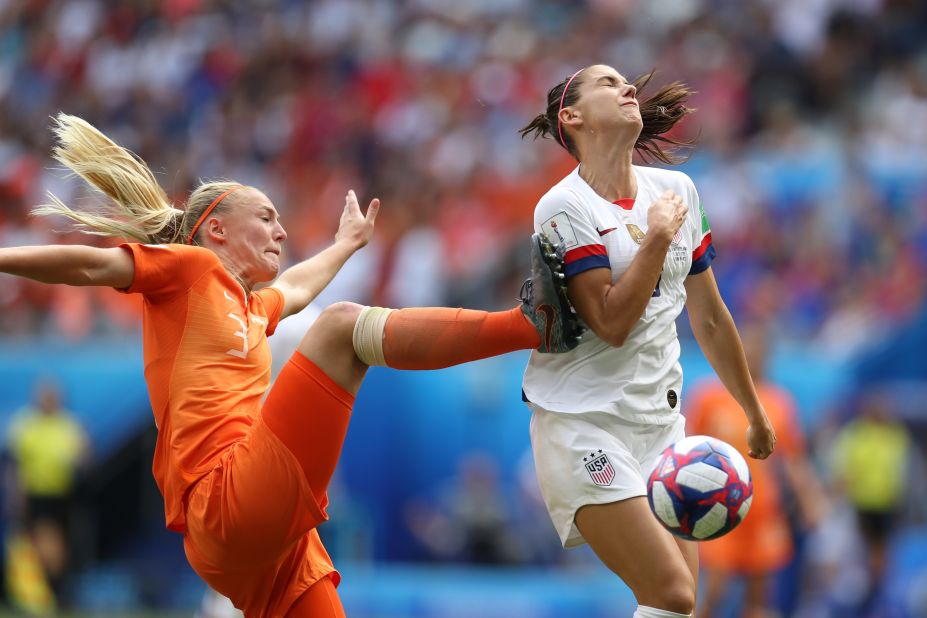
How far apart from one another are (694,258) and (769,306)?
5.91m

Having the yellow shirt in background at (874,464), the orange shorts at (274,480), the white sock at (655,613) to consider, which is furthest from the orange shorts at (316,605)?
the yellow shirt in background at (874,464)

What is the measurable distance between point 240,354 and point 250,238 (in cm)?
47

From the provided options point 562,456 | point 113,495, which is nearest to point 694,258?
point 562,456

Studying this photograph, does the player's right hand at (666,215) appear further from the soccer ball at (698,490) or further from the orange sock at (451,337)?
the soccer ball at (698,490)

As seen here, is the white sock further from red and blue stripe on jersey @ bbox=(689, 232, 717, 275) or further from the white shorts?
red and blue stripe on jersey @ bbox=(689, 232, 717, 275)

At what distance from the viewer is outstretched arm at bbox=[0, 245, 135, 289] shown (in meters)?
3.92

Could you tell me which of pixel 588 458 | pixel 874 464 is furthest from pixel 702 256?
pixel 874 464

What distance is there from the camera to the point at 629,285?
4.27 m

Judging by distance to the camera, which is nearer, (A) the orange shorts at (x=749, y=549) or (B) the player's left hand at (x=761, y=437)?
(B) the player's left hand at (x=761, y=437)

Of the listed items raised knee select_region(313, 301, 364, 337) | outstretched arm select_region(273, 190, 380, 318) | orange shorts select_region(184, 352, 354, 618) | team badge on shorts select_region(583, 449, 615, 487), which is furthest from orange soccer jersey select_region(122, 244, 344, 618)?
team badge on shorts select_region(583, 449, 615, 487)

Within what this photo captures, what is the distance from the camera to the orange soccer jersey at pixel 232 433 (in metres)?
4.27

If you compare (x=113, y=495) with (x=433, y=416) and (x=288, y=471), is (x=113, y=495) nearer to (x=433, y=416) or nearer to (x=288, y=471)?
(x=433, y=416)

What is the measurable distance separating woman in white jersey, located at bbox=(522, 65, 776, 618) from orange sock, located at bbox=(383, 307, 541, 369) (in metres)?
0.23

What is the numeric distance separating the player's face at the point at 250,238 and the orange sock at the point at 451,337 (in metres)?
0.70
